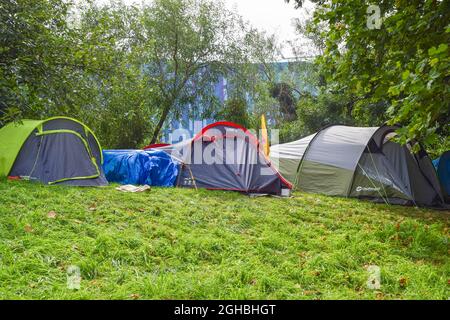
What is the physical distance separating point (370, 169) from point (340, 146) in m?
0.88

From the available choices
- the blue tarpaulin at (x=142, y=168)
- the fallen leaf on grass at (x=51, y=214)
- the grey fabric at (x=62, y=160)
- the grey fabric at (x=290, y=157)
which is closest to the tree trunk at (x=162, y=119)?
the grey fabric at (x=290, y=157)

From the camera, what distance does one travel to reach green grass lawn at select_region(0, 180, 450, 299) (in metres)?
3.00

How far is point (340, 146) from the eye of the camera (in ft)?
28.0

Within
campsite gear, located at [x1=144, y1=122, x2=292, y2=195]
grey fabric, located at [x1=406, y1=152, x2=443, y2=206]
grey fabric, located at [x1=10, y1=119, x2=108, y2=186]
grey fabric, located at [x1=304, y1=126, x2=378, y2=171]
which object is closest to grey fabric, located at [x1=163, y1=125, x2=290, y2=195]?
campsite gear, located at [x1=144, y1=122, x2=292, y2=195]

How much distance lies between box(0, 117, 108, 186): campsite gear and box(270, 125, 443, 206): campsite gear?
4.65 m

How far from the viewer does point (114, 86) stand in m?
9.34

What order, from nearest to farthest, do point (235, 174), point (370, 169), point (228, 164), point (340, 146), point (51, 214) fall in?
point (51, 214) < point (370, 169) < point (235, 174) < point (228, 164) < point (340, 146)

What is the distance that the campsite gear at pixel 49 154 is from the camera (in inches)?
281

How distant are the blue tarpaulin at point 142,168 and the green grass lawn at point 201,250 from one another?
185 cm

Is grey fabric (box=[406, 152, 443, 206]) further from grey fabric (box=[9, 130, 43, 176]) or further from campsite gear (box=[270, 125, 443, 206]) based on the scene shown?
grey fabric (box=[9, 130, 43, 176])

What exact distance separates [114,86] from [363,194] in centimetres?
619

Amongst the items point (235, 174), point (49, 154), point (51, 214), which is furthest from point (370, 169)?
point (49, 154)

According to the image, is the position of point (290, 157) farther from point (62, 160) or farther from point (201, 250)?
point (201, 250)
